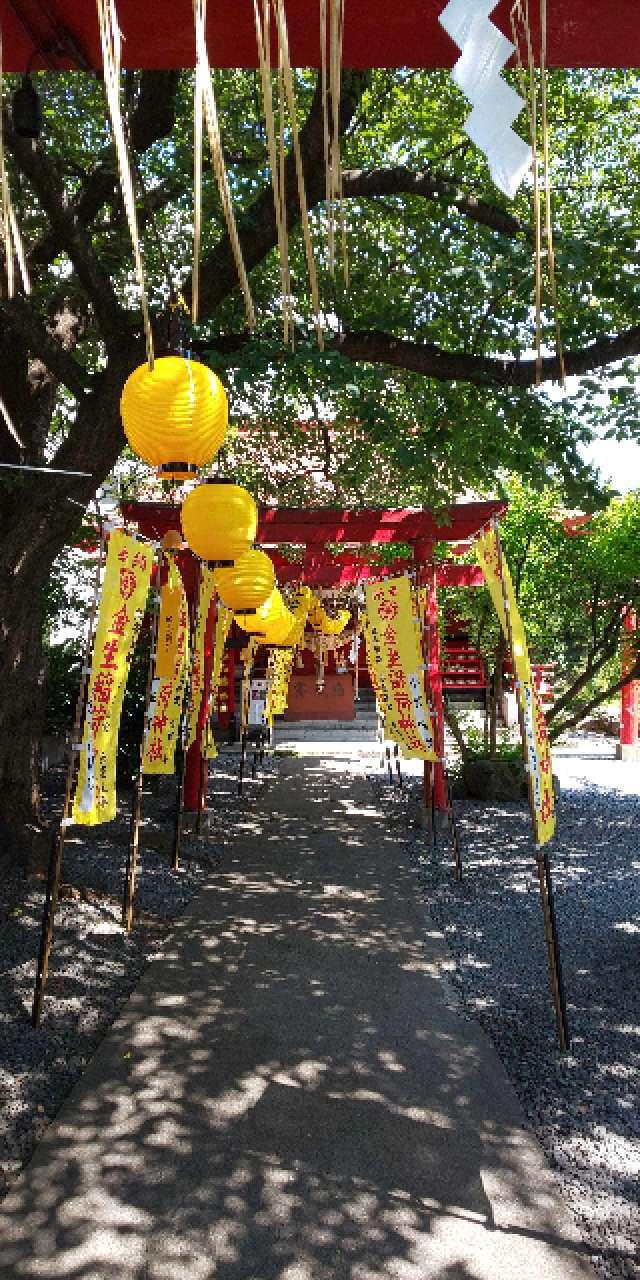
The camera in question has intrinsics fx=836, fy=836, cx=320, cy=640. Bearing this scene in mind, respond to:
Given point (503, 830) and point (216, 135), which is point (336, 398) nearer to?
point (503, 830)

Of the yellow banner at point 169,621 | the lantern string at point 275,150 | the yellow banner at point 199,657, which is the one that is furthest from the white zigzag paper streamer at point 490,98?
the yellow banner at point 199,657

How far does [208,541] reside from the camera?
5.66 meters

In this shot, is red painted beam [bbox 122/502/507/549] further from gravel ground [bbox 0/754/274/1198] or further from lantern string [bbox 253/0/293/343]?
lantern string [bbox 253/0/293/343]

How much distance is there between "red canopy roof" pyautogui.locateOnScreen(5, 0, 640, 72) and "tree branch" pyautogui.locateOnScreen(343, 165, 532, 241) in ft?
11.6

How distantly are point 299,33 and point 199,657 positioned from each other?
745 cm

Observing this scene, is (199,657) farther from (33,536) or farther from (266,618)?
(33,536)

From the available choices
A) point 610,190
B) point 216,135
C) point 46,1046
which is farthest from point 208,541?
point 610,190

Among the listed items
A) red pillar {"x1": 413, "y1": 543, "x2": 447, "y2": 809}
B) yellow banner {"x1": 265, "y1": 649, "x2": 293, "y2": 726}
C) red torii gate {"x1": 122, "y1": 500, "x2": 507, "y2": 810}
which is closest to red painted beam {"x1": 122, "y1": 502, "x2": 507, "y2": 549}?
red torii gate {"x1": 122, "y1": 500, "x2": 507, "y2": 810}

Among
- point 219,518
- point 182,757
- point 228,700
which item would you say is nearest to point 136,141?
point 219,518

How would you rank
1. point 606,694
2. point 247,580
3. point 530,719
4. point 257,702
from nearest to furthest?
point 530,719, point 247,580, point 606,694, point 257,702

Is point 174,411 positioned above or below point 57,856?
above

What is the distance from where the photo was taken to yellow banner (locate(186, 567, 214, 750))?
9156 millimetres

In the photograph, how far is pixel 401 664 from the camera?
9.33 metres

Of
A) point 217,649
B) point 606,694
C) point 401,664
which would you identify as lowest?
point 606,694
